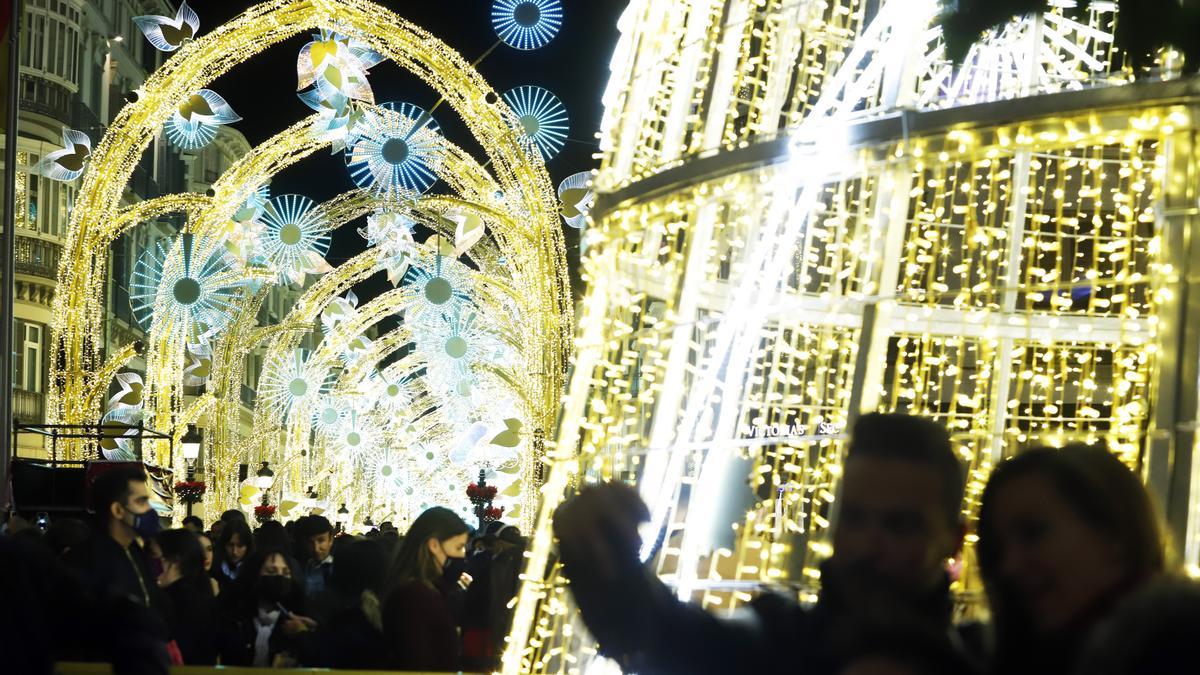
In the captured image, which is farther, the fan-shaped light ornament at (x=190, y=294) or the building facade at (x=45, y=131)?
the building facade at (x=45, y=131)

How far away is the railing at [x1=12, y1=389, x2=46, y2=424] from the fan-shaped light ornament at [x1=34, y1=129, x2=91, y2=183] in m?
15.8

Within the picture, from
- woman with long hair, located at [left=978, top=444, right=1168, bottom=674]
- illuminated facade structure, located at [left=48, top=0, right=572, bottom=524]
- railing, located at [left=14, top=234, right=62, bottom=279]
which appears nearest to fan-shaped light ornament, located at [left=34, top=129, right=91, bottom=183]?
illuminated facade structure, located at [left=48, top=0, right=572, bottom=524]

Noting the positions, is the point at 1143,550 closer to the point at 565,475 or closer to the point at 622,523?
the point at 622,523

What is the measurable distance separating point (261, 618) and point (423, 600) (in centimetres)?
213

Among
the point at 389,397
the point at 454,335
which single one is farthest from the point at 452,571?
the point at 389,397

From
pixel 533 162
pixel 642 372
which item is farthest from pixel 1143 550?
pixel 533 162

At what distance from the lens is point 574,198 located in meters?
18.7

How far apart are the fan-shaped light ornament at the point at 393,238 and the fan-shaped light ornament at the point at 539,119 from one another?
7991mm

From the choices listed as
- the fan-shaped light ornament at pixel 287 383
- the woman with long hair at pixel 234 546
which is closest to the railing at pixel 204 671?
the woman with long hair at pixel 234 546

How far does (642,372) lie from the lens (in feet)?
22.2

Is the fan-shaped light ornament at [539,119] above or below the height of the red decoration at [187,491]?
above

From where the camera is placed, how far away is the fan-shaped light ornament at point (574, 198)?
727 inches

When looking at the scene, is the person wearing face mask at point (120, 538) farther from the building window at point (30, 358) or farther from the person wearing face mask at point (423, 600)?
the building window at point (30, 358)

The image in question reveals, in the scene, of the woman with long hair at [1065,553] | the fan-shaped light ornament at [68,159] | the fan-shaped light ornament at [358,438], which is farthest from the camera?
the fan-shaped light ornament at [358,438]
